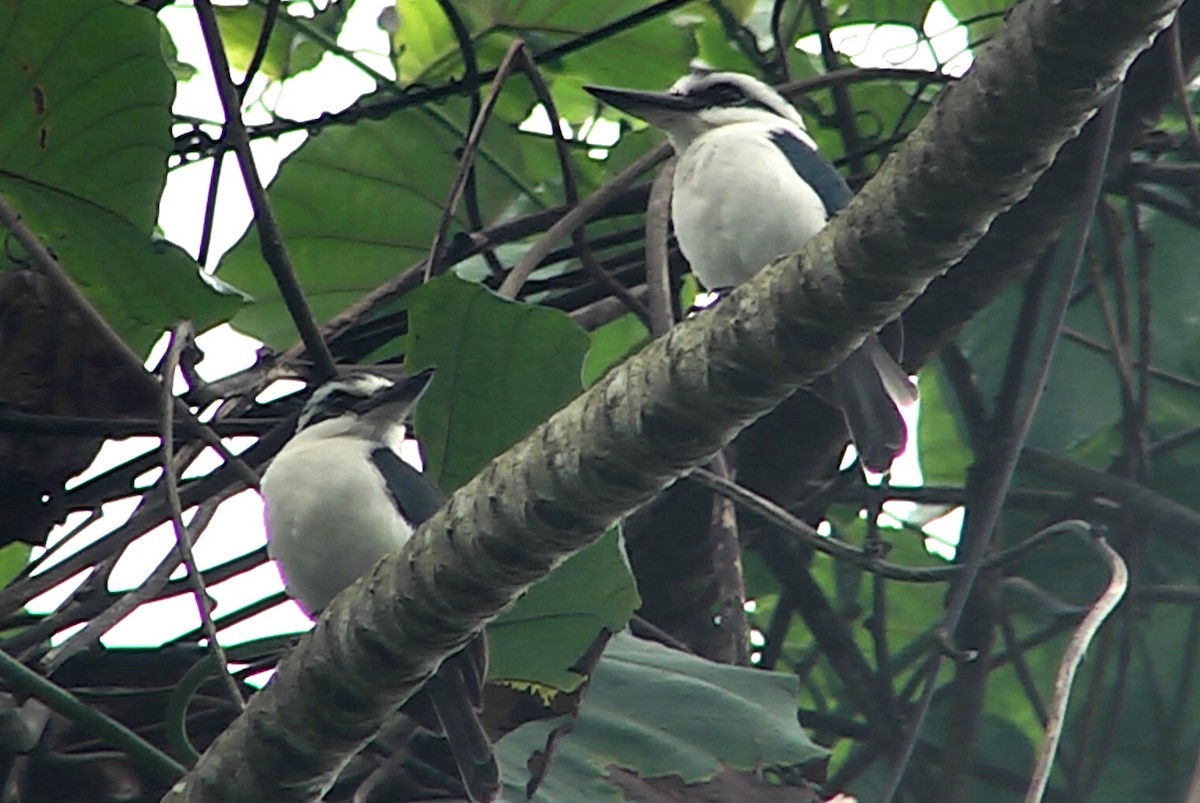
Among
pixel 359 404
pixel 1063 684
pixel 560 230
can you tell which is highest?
pixel 560 230

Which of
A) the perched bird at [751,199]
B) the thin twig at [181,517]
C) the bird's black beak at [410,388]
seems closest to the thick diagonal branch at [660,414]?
the thin twig at [181,517]

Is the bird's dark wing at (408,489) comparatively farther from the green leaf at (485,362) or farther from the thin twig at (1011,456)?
the thin twig at (1011,456)

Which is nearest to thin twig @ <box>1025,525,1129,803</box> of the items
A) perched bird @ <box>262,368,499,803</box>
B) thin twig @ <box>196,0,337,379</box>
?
perched bird @ <box>262,368,499,803</box>

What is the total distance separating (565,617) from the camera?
8.55ft

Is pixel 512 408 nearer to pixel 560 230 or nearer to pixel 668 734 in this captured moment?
pixel 668 734

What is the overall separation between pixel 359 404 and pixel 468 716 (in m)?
0.76

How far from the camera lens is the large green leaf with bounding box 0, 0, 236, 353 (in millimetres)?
2867

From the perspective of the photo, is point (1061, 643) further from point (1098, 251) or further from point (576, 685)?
point (576, 685)

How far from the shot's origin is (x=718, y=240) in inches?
133

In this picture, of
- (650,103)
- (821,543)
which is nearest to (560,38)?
(650,103)

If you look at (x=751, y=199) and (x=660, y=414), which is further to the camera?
(x=751, y=199)

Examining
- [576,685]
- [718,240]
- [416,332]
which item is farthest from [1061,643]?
[416,332]

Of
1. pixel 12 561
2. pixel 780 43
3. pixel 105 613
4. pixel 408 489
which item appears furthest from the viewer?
pixel 12 561

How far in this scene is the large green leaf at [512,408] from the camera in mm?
2436
